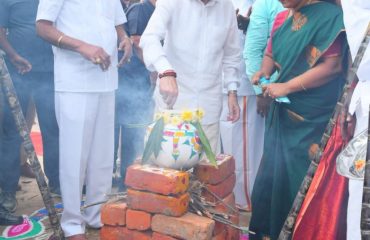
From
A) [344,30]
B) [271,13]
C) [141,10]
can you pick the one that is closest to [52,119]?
[141,10]

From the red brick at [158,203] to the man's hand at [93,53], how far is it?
114cm

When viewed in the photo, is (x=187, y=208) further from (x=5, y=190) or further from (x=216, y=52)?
(x=5, y=190)

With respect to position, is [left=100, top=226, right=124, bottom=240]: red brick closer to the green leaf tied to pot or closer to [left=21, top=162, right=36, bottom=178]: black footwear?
the green leaf tied to pot

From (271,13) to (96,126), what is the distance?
1.80 meters

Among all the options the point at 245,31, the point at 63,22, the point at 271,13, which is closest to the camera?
the point at 63,22

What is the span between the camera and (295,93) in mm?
3424

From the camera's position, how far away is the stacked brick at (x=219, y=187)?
3.04m

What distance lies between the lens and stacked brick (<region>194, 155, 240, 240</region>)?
3035mm

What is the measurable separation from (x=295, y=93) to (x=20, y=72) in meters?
2.41

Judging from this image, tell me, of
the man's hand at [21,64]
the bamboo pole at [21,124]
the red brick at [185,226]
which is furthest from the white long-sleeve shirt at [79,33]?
the red brick at [185,226]

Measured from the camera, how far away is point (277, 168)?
11.7 feet

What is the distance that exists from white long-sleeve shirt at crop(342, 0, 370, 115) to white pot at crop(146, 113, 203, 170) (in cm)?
95

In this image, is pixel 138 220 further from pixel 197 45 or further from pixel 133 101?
pixel 133 101

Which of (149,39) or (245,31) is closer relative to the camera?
(149,39)
